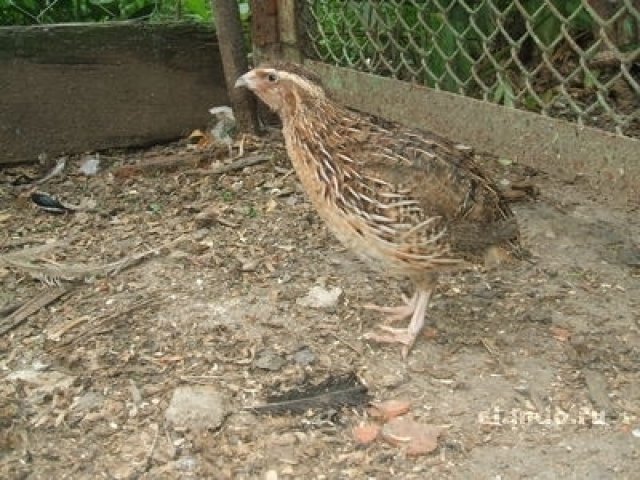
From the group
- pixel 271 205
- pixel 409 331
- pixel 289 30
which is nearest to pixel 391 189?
pixel 409 331

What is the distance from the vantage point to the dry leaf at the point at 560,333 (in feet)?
13.1

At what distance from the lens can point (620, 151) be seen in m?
3.92

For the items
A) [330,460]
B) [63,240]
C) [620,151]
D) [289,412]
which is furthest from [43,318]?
[620,151]

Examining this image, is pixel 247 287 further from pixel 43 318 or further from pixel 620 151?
pixel 620 151

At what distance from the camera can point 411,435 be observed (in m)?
3.43

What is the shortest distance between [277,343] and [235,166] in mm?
1907

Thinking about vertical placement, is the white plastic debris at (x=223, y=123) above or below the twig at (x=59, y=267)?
above

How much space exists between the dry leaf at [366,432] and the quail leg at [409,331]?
0.52m

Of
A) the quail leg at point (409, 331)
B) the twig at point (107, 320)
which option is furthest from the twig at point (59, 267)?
the quail leg at point (409, 331)

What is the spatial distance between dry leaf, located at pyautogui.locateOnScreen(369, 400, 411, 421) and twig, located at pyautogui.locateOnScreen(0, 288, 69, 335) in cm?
169

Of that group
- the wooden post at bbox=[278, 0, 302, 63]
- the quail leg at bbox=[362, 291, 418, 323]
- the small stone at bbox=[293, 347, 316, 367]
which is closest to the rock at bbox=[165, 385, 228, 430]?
the small stone at bbox=[293, 347, 316, 367]

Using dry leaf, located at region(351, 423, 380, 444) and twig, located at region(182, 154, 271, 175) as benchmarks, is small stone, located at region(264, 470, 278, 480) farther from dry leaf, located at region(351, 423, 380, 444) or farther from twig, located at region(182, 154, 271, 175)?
twig, located at region(182, 154, 271, 175)

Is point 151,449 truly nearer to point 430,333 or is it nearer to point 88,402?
point 88,402

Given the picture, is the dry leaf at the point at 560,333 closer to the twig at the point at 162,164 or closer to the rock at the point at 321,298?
the rock at the point at 321,298
